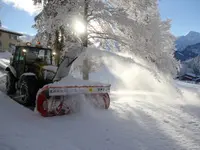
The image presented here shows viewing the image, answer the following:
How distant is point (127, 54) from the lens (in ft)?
28.9

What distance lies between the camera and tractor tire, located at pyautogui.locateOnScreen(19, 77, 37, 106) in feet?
21.1

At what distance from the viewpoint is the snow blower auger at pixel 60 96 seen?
17.5 feet

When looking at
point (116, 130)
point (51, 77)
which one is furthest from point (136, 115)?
point (51, 77)

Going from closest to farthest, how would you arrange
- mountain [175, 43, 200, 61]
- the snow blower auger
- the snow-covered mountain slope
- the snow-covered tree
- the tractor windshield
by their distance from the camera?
the snow-covered mountain slope < the snow blower auger < the tractor windshield < the snow-covered tree < mountain [175, 43, 200, 61]

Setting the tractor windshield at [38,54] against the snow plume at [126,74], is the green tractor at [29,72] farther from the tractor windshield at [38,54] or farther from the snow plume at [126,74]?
the snow plume at [126,74]

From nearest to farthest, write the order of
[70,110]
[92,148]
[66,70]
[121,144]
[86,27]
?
[92,148]
[121,144]
[70,110]
[66,70]
[86,27]

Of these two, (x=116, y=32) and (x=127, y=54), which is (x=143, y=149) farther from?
(x=116, y=32)

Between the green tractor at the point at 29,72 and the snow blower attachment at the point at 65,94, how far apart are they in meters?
0.76

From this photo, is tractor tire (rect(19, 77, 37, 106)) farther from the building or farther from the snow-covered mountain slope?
the building

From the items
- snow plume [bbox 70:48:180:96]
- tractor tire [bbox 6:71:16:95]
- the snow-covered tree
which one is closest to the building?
snow plume [bbox 70:48:180:96]

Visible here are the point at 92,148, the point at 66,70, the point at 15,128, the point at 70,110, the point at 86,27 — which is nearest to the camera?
the point at 92,148

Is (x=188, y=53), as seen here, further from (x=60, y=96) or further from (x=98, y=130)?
(x=98, y=130)

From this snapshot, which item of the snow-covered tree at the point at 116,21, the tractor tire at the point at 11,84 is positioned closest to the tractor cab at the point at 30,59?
the tractor tire at the point at 11,84

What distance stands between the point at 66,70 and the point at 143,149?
3.77 meters
